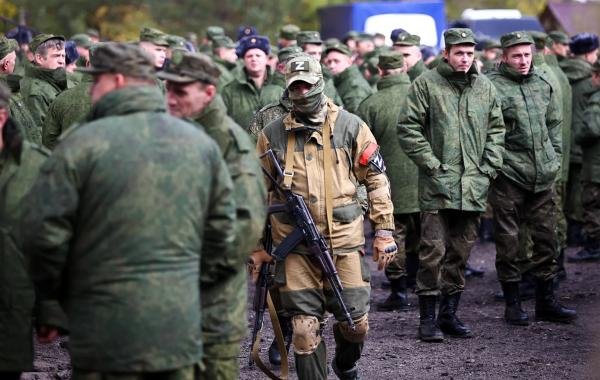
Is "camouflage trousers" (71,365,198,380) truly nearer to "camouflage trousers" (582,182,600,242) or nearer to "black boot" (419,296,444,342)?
"black boot" (419,296,444,342)

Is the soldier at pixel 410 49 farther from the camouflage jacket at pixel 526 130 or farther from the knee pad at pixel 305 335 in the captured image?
the knee pad at pixel 305 335

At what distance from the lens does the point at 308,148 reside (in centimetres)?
816

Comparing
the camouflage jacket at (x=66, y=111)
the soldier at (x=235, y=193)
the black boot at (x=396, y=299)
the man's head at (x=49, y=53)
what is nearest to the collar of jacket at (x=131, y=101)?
the soldier at (x=235, y=193)

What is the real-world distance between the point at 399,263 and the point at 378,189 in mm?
4032

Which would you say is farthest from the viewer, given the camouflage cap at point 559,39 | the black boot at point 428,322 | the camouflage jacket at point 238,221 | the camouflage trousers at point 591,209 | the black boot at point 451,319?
the camouflage cap at point 559,39

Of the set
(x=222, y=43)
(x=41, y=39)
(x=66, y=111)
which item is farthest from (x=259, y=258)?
(x=222, y=43)

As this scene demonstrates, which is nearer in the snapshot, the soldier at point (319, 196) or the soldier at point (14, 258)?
the soldier at point (14, 258)

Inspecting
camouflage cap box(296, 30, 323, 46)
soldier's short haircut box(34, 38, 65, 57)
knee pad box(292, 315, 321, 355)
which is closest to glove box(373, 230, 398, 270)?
knee pad box(292, 315, 321, 355)

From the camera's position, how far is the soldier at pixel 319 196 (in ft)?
26.7

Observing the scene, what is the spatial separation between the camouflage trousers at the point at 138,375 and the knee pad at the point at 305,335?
2405 mm

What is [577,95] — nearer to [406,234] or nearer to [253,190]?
[406,234]

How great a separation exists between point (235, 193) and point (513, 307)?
5.43 meters

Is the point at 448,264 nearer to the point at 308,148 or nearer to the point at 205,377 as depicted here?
the point at 308,148

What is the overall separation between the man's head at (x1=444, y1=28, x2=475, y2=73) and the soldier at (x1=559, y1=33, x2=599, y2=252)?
14.8ft
